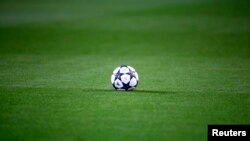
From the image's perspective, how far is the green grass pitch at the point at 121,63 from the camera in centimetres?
1173

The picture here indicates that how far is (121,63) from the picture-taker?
2036 centimetres

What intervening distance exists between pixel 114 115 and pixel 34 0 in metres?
34.8

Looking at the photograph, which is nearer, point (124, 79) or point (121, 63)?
point (124, 79)

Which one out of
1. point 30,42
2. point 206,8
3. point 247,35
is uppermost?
point 206,8

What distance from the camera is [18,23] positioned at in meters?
31.9

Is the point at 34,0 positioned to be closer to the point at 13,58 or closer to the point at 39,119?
the point at 13,58

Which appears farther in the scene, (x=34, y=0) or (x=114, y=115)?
(x=34, y=0)

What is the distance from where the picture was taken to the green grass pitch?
1173 centimetres

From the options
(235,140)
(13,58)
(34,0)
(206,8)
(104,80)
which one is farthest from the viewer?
(34,0)

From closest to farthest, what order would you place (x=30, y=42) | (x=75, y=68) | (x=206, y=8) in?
(x=75, y=68), (x=30, y=42), (x=206, y=8)

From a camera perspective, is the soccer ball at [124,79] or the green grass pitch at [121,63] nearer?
the green grass pitch at [121,63]

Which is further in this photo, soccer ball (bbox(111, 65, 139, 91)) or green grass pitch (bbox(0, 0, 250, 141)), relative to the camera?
soccer ball (bbox(111, 65, 139, 91))

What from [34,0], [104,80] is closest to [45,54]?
[104,80]

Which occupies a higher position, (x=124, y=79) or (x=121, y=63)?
(x=121, y=63)
